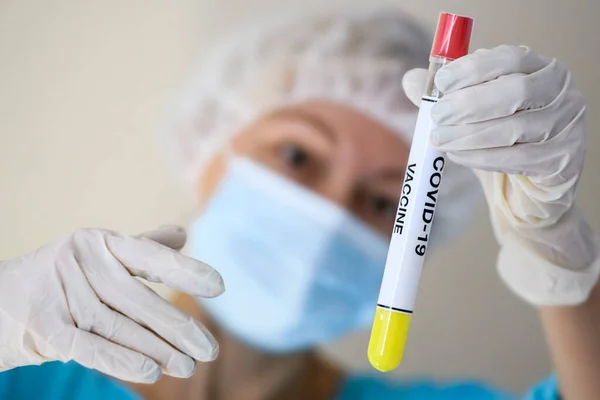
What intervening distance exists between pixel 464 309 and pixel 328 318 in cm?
39

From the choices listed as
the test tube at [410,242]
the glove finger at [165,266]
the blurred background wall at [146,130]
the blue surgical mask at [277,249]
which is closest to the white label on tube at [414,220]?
the test tube at [410,242]

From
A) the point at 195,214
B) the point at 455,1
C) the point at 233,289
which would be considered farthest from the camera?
the point at 455,1

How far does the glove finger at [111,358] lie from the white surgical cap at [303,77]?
0.70m

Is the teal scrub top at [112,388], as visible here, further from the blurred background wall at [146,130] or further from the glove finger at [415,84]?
the glove finger at [415,84]

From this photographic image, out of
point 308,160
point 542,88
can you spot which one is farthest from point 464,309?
point 542,88

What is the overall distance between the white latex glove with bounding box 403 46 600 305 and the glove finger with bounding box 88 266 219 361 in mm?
336

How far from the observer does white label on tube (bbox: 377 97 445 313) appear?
68 cm

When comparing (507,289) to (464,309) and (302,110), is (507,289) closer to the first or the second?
(464,309)

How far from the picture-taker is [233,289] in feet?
4.17

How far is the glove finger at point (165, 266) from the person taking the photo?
71 centimetres

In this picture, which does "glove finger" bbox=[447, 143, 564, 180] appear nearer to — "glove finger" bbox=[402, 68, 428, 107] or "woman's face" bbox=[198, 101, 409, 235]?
"glove finger" bbox=[402, 68, 428, 107]

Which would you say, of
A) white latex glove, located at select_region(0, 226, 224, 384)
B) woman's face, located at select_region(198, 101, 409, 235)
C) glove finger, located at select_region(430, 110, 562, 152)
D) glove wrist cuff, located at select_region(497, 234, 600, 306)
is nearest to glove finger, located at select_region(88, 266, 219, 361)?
white latex glove, located at select_region(0, 226, 224, 384)

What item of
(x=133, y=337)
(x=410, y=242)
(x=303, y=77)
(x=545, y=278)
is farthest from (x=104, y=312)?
Result: (x=303, y=77)

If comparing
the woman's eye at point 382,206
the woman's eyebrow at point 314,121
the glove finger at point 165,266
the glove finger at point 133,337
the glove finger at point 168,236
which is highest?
the woman's eyebrow at point 314,121
